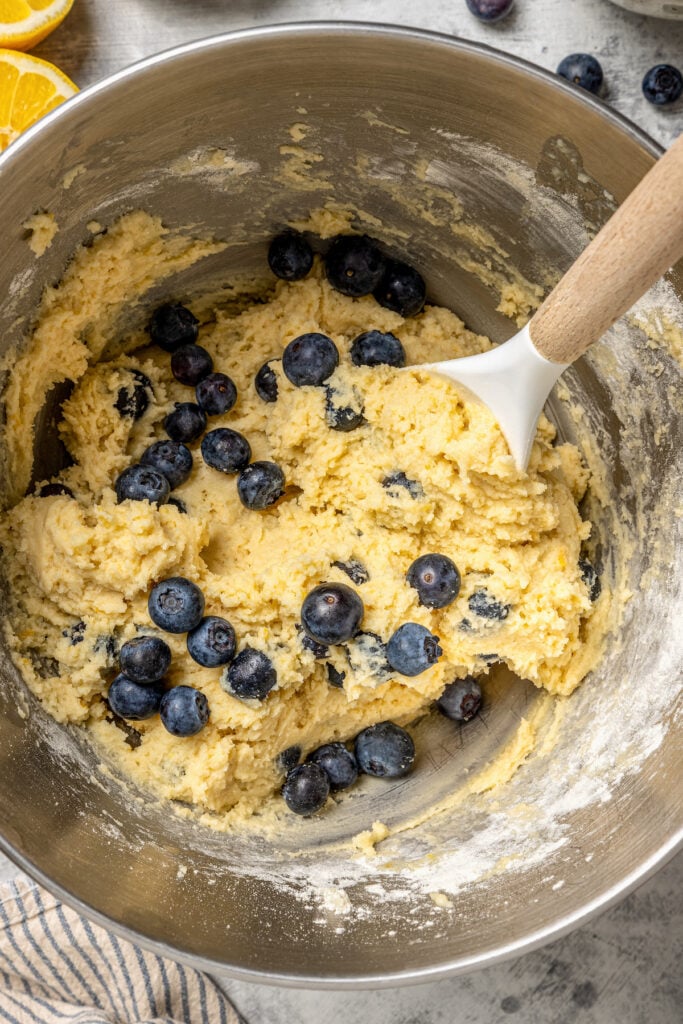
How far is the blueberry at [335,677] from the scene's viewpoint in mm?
2348

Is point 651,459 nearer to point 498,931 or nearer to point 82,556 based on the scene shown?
point 498,931

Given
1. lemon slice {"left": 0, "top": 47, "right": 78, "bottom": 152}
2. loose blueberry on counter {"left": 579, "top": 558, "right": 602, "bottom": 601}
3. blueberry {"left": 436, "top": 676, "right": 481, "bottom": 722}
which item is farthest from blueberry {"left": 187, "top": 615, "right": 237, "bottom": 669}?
lemon slice {"left": 0, "top": 47, "right": 78, "bottom": 152}

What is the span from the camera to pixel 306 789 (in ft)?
7.73

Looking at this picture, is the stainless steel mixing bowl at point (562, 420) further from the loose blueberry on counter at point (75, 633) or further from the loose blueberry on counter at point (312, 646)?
the loose blueberry on counter at point (312, 646)

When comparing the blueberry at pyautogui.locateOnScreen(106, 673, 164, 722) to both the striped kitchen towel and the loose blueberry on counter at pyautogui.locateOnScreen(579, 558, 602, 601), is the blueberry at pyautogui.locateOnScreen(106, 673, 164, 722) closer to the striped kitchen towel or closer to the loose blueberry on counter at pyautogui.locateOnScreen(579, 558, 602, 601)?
A: the striped kitchen towel

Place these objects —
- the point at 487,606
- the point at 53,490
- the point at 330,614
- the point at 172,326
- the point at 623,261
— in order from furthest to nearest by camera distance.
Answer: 1. the point at 172,326
2. the point at 53,490
3. the point at 487,606
4. the point at 330,614
5. the point at 623,261

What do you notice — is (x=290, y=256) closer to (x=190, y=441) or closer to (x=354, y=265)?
(x=354, y=265)

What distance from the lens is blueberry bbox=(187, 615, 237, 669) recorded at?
2.20m

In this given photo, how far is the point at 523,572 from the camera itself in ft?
7.52

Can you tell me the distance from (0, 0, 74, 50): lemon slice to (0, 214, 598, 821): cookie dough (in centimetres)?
71

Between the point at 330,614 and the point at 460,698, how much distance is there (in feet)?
1.73

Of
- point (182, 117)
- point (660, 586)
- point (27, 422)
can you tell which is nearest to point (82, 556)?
point (27, 422)

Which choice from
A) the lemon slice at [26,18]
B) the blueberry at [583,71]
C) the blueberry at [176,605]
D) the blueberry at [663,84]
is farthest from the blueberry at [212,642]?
the blueberry at [663,84]

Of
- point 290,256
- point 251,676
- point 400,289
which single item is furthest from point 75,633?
point 400,289
